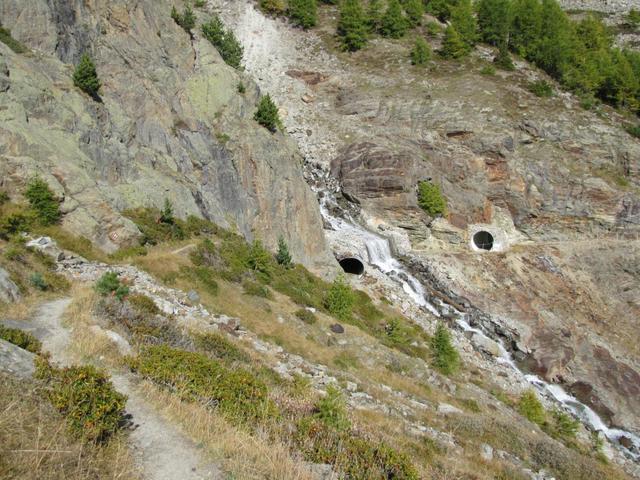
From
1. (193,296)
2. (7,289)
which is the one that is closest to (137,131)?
(193,296)

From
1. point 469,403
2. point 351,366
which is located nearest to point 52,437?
point 351,366

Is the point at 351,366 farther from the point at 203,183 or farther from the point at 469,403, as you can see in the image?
the point at 203,183

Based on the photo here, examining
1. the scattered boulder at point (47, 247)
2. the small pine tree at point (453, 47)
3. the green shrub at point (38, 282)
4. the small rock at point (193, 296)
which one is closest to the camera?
the green shrub at point (38, 282)

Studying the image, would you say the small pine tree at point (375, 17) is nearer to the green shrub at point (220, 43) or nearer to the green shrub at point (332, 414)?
the green shrub at point (220, 43)

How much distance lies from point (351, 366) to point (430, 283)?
23.6m

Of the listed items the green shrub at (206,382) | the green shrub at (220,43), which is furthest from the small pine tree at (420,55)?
the green shrub at (206,382)

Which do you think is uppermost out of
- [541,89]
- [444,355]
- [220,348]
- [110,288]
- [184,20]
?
[184,20]

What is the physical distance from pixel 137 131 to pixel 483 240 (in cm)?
3702

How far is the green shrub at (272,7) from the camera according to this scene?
265 ft

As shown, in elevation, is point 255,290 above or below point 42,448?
below

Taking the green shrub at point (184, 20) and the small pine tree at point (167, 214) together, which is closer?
the small pine tree at point (167, 214)

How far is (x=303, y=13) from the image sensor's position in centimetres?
7950

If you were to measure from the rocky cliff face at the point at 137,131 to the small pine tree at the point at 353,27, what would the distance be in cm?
3722

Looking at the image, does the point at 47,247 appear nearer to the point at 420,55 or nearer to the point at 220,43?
the point at 220,43
